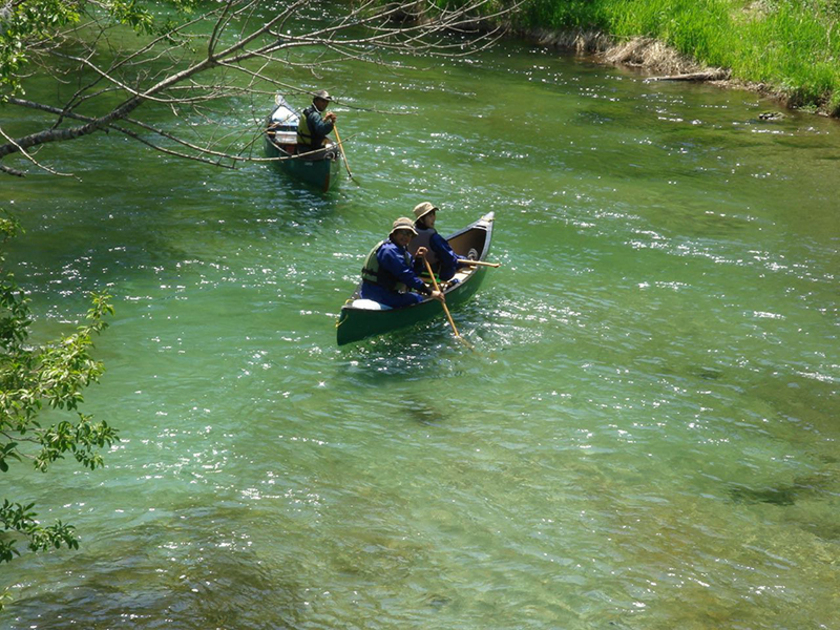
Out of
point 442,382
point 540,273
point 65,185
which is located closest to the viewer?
point 442,382

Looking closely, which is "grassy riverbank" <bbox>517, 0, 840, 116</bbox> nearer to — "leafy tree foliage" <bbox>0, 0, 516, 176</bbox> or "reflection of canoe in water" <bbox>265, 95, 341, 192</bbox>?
"leafy tree foliage" <bbox>0, 0, 516, 176</bbox>

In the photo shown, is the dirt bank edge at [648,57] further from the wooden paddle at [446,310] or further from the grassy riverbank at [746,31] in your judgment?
the wooden paddle at [446,310]

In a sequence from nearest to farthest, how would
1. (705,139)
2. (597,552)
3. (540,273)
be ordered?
1. (597,552)
2. (540,273)
3. (705,139)

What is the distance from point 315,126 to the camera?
580 inches

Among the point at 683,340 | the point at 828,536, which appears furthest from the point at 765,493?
the point at 683,340

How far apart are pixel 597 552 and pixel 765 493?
1.97m

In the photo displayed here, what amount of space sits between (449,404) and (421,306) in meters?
1.73

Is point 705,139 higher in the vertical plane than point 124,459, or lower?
higher

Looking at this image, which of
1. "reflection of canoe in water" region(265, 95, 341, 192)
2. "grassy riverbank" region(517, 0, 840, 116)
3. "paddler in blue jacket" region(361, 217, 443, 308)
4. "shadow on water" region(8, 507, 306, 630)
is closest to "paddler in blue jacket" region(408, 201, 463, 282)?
"paddler in blue jacket" region(361, 217, 443, 308)

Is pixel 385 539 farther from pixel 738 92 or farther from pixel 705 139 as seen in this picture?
pixel 738 92

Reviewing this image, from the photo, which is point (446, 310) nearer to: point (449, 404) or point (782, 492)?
point (449, 404)

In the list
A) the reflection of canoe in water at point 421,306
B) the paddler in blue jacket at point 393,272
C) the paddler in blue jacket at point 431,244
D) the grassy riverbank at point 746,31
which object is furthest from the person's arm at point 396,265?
the grassy riverbank at point 746,31

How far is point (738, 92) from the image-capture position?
2280cm

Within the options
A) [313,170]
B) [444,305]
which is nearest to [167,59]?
[313,170]
